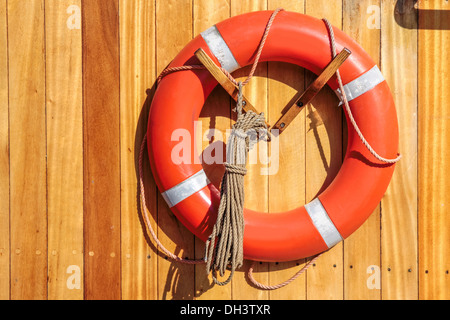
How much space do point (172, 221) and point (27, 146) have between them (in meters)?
0.59

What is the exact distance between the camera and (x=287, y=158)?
1549 millimetres

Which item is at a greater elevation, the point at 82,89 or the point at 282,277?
the point at 82,89

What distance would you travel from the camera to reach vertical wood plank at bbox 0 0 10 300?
1559 millimetres

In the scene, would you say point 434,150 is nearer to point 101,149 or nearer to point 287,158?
point 287,158

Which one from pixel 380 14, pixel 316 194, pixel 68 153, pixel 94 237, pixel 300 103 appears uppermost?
pixel 380 14

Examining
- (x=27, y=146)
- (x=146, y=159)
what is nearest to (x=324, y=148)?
(x=146, y=159)

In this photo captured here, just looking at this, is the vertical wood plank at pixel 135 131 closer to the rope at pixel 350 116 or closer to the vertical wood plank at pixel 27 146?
the vertical wood plank at pixel 27 146

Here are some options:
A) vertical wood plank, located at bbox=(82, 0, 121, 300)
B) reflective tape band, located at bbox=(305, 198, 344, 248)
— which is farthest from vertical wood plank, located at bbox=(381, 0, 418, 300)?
vertical wood plank, located at bbox=(82, 0, 121, 300)

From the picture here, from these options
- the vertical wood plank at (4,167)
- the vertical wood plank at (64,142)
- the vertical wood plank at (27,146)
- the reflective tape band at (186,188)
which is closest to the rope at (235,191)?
the reflective tape band at (186,188)

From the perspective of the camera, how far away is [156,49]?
1.54 m

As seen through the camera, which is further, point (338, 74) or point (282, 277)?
point (282, 277)

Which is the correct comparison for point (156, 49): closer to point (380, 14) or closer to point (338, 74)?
point (338, 74)
